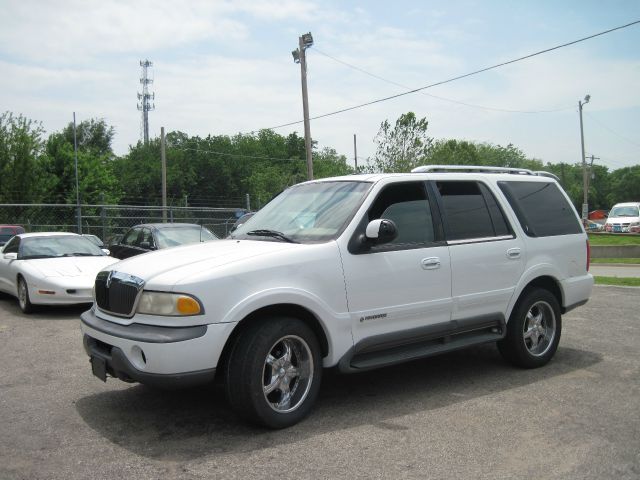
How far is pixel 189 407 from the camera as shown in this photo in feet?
15.7

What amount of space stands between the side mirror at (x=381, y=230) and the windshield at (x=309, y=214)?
0.24 m

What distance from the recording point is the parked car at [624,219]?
29.7m

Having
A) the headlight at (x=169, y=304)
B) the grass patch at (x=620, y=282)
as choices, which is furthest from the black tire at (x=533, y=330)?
the grass patch at (x=620, y=282)

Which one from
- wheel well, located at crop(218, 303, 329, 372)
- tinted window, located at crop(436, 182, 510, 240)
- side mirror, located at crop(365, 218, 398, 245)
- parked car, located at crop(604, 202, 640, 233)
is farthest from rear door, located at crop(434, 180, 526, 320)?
parked car, located at crop(604, 202, 640, 233)

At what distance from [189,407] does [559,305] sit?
391 centimetres

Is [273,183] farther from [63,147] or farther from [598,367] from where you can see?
[598,367]

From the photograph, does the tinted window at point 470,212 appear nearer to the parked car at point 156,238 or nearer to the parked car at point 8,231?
the parked car at point 156,238

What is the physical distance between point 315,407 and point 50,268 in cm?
656

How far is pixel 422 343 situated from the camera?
5.11 m

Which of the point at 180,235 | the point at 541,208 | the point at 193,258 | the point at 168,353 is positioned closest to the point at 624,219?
the point at 180,235

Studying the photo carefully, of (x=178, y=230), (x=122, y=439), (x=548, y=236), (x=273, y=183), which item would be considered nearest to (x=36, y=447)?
(x=122, y=439)

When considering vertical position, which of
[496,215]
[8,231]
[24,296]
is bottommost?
[24,296]

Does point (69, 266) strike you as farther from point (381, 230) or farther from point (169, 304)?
point (381, 230)

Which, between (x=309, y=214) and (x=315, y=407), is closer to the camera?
(x=315, y=407)
